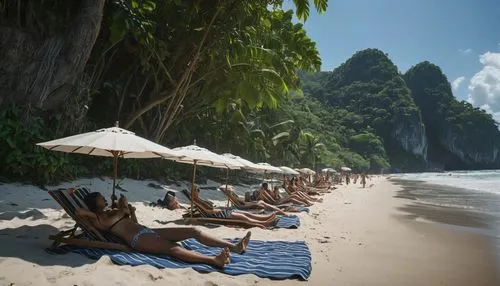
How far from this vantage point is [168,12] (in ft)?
39.4

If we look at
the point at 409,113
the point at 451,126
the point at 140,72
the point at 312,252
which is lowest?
the point at 312,252

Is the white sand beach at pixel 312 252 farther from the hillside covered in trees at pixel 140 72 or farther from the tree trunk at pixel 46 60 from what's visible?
the tree trunk at pixel 46 60

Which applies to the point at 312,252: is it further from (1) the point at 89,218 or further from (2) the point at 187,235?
(1) the point at 89,218

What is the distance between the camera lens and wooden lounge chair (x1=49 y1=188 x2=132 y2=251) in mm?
4629

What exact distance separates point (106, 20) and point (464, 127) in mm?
139399

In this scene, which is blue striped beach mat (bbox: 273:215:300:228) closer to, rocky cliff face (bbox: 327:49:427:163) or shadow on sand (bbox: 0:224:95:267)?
shadow on sand (bbox: 0:224:95:267)

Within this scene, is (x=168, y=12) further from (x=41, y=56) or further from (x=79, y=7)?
(x=41, y=56)

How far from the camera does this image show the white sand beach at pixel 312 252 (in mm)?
3916

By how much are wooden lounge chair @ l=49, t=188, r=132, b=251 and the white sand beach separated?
0.25 metres

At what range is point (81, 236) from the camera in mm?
4910

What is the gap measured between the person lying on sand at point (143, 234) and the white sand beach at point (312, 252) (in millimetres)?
299

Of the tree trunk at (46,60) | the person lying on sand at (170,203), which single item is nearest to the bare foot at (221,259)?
the person lying on sand at (170,203)

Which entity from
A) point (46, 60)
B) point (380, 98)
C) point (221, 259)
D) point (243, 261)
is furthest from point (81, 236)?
point (380, 98)

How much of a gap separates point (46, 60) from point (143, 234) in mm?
6248
